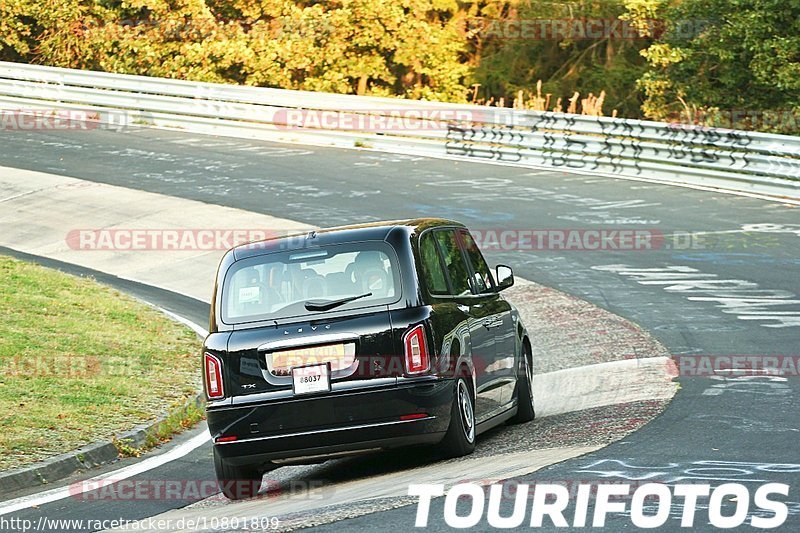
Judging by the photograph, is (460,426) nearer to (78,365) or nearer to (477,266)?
(477,266)

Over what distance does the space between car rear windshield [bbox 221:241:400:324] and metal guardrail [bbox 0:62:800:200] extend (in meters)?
14.5

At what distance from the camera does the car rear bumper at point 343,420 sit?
882 centimetres

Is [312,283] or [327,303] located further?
[312,283]

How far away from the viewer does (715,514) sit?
692 cm

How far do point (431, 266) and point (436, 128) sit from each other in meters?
18.4

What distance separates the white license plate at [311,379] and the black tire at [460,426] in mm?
867

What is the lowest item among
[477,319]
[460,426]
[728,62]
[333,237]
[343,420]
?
[460,426]

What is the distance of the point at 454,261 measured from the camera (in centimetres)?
1021

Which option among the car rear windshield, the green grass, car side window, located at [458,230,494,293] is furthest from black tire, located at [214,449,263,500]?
car side window, located at [458,230,494,293]

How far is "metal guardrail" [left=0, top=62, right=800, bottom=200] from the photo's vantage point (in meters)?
23.4

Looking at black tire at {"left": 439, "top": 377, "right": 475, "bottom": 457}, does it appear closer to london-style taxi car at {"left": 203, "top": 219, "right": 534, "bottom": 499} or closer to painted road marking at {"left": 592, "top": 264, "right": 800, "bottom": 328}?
london-style taxi car at {"left": 203, "top": 219, "right": 534, "bottom": 499}

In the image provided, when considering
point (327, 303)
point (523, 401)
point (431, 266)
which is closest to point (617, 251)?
point (523, 401)

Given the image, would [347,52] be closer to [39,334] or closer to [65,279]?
[65,279]

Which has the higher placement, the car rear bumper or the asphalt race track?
the car rear bumper
